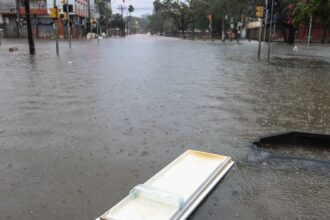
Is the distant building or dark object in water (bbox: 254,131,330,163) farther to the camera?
the distant building

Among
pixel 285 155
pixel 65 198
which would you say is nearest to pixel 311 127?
pixel 285 155

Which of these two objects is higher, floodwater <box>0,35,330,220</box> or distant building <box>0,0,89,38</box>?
distant building <box>0,0,89,38</box>

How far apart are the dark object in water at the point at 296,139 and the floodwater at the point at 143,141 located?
0.29 metres

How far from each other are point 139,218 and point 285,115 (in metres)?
5.70

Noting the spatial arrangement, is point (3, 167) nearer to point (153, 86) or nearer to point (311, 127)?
point (311, 127)

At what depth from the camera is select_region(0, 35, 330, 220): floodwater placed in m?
4.20

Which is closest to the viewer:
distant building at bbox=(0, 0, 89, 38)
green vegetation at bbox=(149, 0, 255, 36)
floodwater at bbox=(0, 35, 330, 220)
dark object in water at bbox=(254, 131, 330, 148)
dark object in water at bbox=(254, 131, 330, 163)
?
floodwater at bbox=(0, 35, 330, 220)

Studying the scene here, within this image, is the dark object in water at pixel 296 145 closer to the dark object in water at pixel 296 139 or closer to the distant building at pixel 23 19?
the dark object in water at pixel 296 139

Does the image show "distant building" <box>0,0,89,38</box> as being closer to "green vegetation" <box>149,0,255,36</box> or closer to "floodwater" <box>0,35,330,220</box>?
"green vegetation" <box>149,0,255,36</box>

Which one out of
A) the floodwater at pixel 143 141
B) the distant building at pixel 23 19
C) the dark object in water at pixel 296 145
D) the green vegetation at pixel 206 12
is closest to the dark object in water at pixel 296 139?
the dark object in water at pixel 296 145

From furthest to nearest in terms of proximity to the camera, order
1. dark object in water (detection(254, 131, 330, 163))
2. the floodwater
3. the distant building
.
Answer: the distant building → dark object in water (detection(254, 131, 330, 163)) → the floodwater

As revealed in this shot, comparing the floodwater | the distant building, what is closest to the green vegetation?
the distant building

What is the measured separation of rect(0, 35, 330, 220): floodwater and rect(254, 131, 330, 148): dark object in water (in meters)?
0.29

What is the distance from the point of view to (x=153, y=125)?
23.8ft
